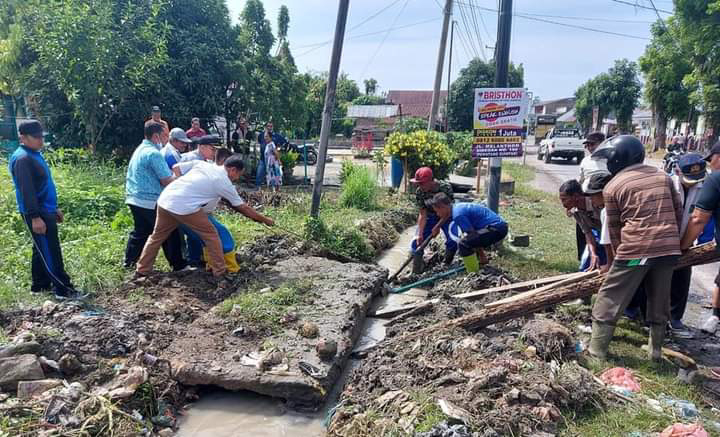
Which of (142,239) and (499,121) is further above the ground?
(499,121)

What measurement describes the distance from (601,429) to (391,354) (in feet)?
5.10

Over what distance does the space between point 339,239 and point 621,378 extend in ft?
13.5

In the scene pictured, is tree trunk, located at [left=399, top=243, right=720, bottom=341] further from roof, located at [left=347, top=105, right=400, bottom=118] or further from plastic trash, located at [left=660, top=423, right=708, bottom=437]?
roof, located at [left=347, top=105, right=400, bottom=118]

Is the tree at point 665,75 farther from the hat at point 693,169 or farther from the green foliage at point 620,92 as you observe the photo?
the hat at point 693,169

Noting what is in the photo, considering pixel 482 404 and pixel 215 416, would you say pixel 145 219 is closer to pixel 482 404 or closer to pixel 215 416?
pixel 215 416

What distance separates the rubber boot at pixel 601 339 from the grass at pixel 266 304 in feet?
8.42

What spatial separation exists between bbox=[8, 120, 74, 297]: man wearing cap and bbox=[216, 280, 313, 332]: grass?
1660mm

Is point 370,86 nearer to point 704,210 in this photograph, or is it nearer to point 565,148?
point 565,148

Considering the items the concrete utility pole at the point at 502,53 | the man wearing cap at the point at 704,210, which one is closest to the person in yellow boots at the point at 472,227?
the concrete utility pole at the point at 502,53

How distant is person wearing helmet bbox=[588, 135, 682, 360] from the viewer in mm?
3480

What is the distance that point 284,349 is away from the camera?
12.4 feet

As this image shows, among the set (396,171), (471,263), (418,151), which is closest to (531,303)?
(471,263)

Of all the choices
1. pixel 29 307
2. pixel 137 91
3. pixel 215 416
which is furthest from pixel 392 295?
pixel 137 91

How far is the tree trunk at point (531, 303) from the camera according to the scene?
Result: 402 centimetres
